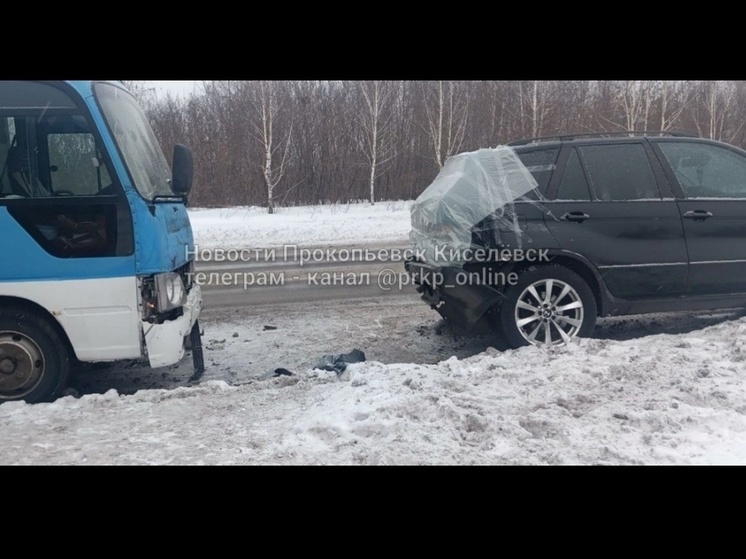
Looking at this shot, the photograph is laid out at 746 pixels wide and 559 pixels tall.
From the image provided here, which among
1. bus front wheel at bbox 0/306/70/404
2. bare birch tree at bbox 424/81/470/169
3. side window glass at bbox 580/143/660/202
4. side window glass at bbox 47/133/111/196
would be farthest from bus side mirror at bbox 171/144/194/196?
bare birch tree at bbox 424/81/470/169

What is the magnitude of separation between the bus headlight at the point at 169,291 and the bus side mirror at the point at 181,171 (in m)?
0.74

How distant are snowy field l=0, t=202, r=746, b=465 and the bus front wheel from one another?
20cm

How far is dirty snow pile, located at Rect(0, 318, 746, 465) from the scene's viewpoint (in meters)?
3.56

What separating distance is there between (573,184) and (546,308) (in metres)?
1.22

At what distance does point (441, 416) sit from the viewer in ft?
12.9

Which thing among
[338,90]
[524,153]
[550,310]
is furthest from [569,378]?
[338,90]

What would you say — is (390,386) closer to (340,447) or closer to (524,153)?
(340,447)

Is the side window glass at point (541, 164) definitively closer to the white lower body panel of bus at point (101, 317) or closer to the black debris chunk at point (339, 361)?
the black debris chunk at point (339, 361)

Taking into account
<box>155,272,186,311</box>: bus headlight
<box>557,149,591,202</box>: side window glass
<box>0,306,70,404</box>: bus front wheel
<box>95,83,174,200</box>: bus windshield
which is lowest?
<box>0,306,70,404</box>: bus front wheel

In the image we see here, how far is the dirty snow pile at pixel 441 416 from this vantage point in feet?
11.7

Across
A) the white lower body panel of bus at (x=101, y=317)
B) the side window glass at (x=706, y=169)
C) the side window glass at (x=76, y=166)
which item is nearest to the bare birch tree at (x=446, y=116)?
the side window glass at (x=706, y=169)

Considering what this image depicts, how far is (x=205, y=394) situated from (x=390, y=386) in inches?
59.0

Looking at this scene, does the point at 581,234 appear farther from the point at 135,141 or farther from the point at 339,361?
the point at 135,141

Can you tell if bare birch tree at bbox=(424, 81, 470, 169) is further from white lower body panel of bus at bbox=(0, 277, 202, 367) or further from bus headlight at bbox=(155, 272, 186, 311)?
white lower body panel of bus at bbox=(0, 277, 202, 367)
